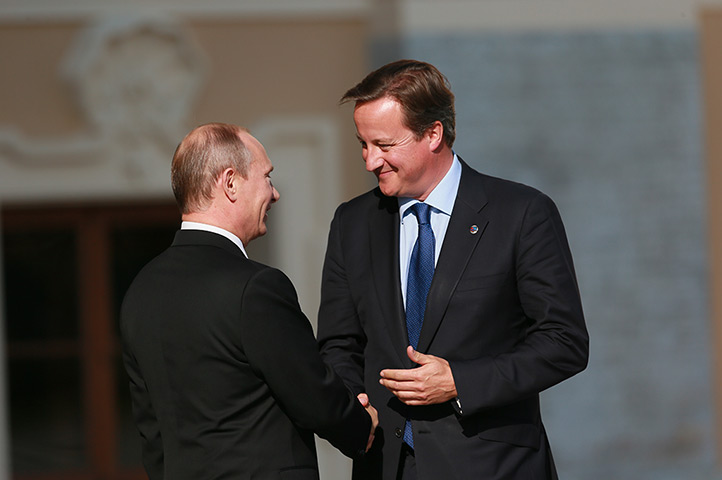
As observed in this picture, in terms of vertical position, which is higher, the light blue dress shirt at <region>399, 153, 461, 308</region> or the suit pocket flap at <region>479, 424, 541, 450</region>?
the light blue dress shirt at <region>399, 153, 461, 308</region>

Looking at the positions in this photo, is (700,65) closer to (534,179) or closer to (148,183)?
(534,179)

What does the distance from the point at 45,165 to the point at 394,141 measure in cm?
354

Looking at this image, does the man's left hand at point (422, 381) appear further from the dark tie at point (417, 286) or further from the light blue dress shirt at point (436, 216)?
the light blue dress shirt at point (436, 216)

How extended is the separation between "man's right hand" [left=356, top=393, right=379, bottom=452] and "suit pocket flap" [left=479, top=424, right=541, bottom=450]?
0.26 metres

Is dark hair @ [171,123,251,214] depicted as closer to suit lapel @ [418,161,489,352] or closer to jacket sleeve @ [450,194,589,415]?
suit lapel @ [418,161,489,352]

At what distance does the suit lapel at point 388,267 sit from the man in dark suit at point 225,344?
0.82ft

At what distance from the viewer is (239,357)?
2.27m

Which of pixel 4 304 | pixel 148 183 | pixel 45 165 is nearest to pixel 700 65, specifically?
pixel 148 183

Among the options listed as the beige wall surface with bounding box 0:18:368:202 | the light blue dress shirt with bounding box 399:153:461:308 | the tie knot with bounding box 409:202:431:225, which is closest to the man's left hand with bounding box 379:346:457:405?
the light blue dress shirt with bounding box 399:153:461:308

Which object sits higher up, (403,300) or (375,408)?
(403,300)

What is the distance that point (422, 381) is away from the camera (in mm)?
2461

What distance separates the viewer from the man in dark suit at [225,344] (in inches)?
89.0

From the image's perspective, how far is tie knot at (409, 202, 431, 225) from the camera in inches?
106

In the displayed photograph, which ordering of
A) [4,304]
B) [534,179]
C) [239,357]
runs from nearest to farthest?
[239,357]
[534,179]
[4,304]
